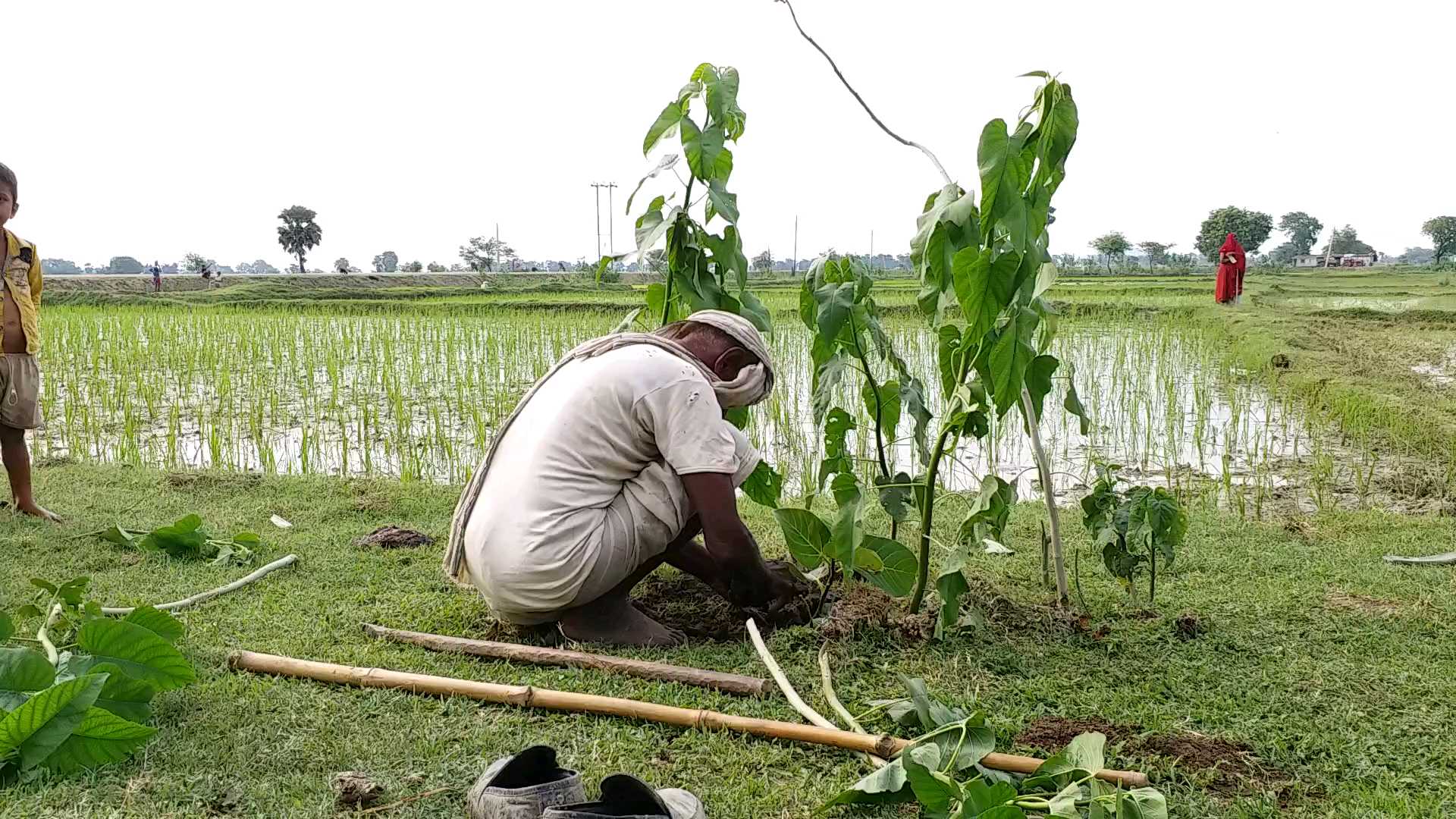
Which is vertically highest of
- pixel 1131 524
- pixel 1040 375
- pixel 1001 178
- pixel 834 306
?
pixel 1001 178

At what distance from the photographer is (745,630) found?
9.09 feet

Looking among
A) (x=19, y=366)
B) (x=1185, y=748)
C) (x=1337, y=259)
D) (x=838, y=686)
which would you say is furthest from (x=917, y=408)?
(x=1337, y=259)

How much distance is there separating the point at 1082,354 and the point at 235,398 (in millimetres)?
7086

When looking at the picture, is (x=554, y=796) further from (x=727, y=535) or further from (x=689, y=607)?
(x=689, y=607)

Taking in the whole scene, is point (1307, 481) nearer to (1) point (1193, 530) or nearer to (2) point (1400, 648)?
(1) point (1193, 530)

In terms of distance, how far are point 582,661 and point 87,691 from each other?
3.35ft

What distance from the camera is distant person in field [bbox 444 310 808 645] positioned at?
96.3 inches

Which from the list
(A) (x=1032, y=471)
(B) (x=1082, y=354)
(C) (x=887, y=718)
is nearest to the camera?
(C) (x=887, y=718)

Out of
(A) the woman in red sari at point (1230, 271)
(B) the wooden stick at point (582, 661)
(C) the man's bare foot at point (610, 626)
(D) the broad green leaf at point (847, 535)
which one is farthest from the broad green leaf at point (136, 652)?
(A) the woman in red sari at point (1230, 271)

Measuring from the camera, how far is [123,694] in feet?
6.68

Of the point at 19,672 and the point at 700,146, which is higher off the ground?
the point at 700,146

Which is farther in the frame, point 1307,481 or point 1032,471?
point 1032,471

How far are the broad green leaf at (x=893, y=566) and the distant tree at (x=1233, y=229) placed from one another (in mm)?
46735

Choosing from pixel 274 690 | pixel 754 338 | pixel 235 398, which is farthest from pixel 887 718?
pixel 235 398
